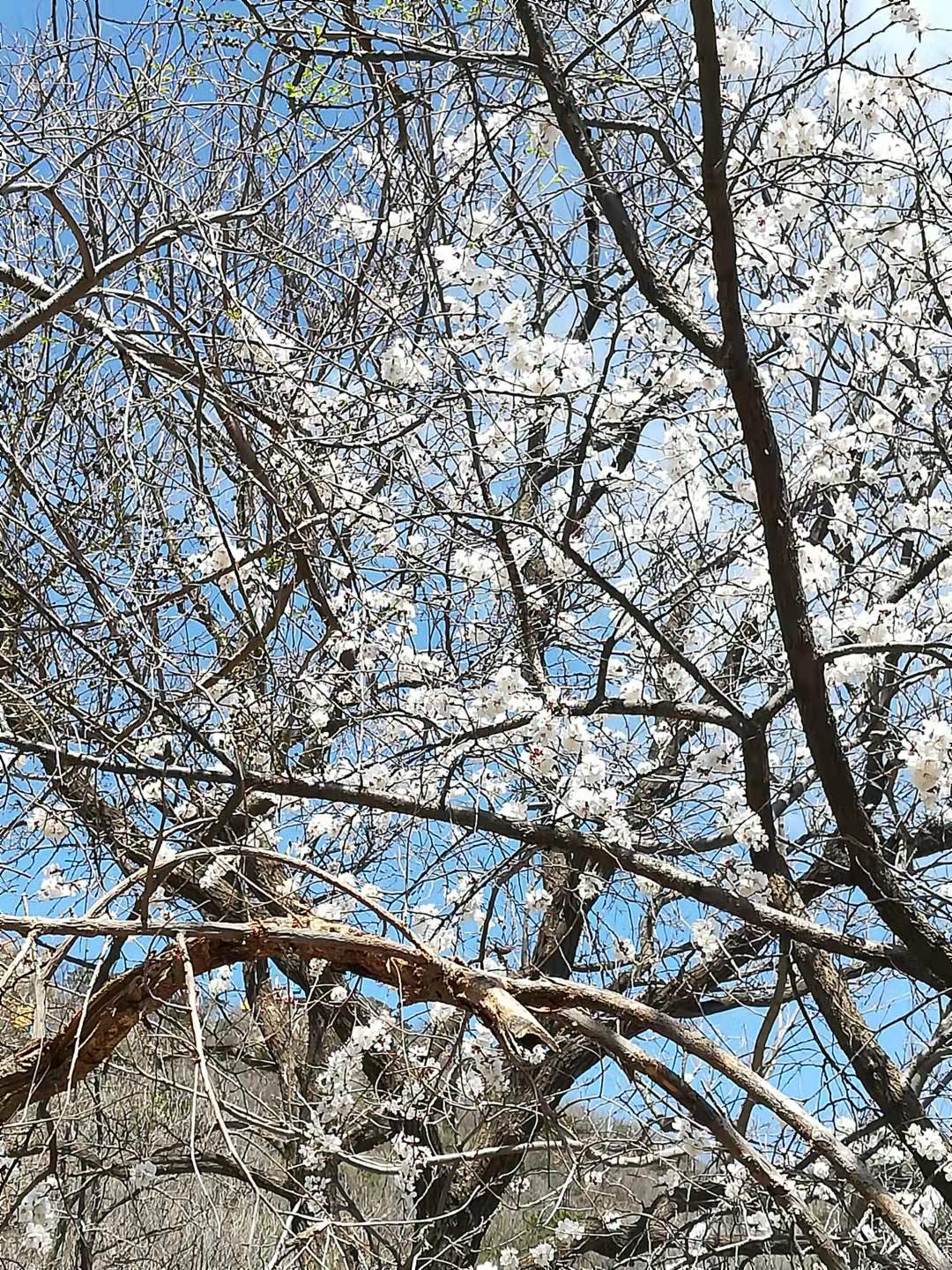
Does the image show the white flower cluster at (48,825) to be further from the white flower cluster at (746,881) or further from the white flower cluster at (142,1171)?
the white flower cluster at (746,881)

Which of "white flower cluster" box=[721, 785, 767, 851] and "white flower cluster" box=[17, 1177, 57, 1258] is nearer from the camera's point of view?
"white flower cluster" box=[17, 1177, 57, 1258]

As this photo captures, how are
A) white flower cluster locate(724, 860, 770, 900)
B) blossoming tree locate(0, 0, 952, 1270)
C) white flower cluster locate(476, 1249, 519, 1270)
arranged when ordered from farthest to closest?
white flower cluster locate(476, 1249, 519, 1270)
white flower cluster locate(724, 860, 770, 900)
blossoming tree locate(0, 0, 952, 1270)

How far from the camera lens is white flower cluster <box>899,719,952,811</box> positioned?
3.97 m

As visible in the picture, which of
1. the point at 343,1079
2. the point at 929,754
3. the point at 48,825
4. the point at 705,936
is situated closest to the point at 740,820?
the point at 705,936

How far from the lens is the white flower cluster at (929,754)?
3.97m

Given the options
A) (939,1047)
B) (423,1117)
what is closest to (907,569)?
(939,1047)

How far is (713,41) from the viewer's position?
289cm

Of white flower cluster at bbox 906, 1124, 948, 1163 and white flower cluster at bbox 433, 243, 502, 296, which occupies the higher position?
white flower cluster at bbox 433, 243, 502, 296

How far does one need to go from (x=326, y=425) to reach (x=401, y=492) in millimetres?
940

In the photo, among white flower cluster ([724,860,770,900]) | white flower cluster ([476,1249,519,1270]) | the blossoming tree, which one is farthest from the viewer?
white flower cluster ([476,1249,519,1270])

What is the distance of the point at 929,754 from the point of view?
402 centimetres

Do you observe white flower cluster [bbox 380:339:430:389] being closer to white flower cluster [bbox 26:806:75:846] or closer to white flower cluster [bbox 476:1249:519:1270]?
white flower cluster [bbox 26:806:75:846]

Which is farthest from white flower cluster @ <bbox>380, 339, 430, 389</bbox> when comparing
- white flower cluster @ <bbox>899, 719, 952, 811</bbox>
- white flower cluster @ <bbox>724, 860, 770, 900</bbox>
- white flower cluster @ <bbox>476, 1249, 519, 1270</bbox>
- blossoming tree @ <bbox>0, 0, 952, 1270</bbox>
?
white flower cluster @ <bbox>476, 1249, 519, 1270</bbox>

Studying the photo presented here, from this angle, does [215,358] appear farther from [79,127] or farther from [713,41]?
[713,41]
